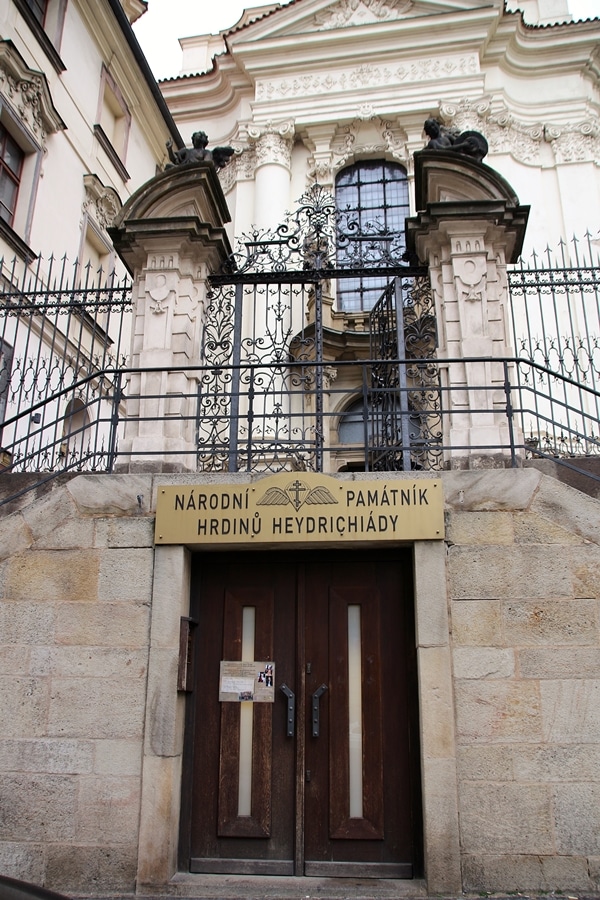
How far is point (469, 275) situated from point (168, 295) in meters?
2.87

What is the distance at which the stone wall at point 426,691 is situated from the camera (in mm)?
4773

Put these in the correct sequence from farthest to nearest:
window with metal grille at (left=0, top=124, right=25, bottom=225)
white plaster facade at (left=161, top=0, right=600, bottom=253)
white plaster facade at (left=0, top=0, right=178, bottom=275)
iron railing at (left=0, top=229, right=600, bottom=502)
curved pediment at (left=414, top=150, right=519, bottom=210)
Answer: white plaster facade at (left=161, top=0, right=600, bottom=253), white plaster facade at (left=0, top=0, right=178, bottom=275), window with metal grille at (left=0, top=124, right=25, bottom=225), curved pediment at (left=414, top=150, right=519, bottom=210), iron railing at (left=0, top=229, right=600, bottom=502)


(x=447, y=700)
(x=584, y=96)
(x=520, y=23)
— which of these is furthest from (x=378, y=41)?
(x=447, y=700)

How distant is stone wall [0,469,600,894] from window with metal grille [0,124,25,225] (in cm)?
898

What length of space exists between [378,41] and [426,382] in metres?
15.7

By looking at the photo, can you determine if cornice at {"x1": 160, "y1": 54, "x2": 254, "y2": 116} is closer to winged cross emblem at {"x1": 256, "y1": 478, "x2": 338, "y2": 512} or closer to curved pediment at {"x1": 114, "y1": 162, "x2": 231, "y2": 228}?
curved pediment at {"x1": 114, "y1": 162, "x2": 231, "y2": 228}

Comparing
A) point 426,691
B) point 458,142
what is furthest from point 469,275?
point 426,691

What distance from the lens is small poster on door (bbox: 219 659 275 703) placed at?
17.8 ft

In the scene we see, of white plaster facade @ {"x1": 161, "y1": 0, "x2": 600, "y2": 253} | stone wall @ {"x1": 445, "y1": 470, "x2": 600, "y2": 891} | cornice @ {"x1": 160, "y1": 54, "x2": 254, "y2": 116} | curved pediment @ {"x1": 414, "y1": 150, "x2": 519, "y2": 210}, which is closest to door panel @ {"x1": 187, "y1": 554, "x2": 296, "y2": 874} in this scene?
stone wall @ {"x1": 445, "y1": 470, "x2": 600, "y2": 891}

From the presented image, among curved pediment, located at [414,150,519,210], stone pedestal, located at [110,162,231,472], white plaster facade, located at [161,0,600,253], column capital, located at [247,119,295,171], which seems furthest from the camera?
column capital, located at [247,119,295,171]

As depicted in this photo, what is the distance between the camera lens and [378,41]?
62.6 feet

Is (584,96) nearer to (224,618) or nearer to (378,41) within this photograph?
(378,41)

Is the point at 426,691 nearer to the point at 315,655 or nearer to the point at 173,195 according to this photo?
the point at 315,655

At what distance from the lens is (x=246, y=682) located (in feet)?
17.9
